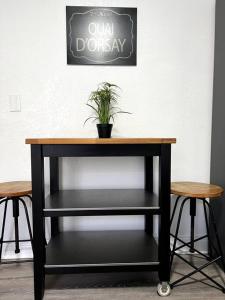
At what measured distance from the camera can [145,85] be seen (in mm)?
1861

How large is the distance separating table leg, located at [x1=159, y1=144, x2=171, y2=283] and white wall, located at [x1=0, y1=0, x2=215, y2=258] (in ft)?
1.75

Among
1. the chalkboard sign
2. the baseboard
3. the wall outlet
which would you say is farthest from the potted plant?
the baseboard

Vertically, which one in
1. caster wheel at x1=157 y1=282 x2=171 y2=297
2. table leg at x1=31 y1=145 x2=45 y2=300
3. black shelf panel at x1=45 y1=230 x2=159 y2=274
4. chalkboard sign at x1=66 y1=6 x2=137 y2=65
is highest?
chalkboard sign at x1=66 y1=6 x2=137 y2=65

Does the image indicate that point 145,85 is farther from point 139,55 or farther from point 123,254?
point 123,254

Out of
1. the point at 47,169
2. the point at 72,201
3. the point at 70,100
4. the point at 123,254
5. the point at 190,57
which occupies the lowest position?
the point at 123,254

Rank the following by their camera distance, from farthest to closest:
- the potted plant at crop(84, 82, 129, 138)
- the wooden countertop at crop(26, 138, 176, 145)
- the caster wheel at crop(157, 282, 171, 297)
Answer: the potted plant at crop(84, 82, 129, 138), the caster wheel at crop(157, 282, 171, 297), the wooden countertop at crop(26, 138, 176, 145)

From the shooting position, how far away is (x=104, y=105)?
5.56 feet

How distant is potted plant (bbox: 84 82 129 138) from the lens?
1606mm

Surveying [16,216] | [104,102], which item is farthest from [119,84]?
[16,216]

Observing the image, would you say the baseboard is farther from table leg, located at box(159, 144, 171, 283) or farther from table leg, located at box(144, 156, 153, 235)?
table leg, located at box(159, 144, 171, 283)

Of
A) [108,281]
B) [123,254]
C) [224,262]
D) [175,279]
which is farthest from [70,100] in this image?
[224,262]

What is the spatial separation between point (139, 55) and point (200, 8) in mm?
571

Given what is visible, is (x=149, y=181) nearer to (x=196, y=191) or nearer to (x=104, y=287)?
(x=196, y=191)

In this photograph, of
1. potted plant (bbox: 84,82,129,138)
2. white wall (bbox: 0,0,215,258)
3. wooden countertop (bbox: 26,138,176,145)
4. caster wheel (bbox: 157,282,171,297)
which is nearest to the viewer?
wooden countertop (bbox: 26,138,176,145)
